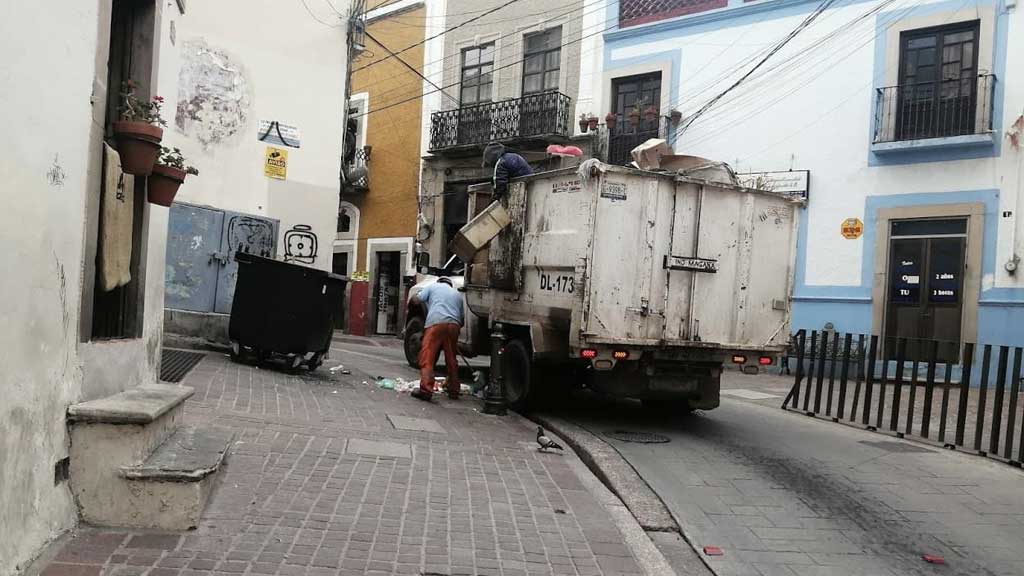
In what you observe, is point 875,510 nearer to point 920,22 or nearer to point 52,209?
point 52,209

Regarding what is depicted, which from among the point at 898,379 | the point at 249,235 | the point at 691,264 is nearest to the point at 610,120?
the point at 249,235

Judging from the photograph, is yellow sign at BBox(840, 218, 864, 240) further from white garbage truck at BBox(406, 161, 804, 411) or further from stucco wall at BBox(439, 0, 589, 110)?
stucco wall at BBox(439, 0, 589, 110)

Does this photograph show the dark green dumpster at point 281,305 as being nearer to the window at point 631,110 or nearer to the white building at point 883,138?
the white building at point 883,138

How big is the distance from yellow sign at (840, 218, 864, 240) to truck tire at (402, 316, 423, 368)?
27.5 ft

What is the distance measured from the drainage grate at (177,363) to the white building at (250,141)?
1264 mm

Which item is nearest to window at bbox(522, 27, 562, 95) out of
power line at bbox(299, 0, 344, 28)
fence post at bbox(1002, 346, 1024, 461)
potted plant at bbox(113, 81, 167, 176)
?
power line at bbox(299, 0, 344, 28)

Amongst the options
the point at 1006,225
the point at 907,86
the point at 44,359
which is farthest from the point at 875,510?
the point at 907,86

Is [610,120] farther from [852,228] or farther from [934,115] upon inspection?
[934,115]

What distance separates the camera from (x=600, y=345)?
7488 mm

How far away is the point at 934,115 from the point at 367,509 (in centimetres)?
1333

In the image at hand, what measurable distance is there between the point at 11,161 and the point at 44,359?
2.99ft

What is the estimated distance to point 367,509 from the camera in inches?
180

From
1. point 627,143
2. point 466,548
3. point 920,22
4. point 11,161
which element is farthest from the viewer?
point 627,143

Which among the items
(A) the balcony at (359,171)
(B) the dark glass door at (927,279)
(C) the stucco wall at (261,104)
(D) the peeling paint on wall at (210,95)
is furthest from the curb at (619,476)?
(A) the balcony at (359,171)
